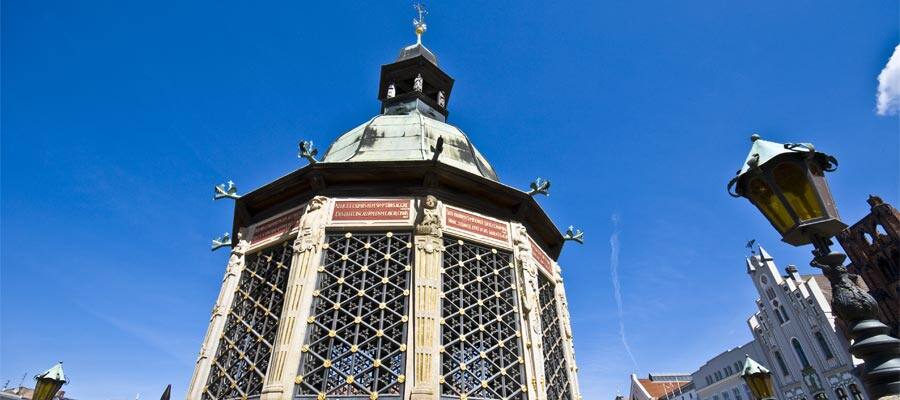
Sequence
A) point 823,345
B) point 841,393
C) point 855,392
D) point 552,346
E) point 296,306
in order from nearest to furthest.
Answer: point 296,306, point 552,346, point 855,392, point 841,393, point 823,345

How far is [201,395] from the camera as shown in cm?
902

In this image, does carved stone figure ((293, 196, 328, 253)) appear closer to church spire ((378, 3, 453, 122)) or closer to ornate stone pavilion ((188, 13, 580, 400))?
ornate stone pavilion ((188, 13, 580, 400))

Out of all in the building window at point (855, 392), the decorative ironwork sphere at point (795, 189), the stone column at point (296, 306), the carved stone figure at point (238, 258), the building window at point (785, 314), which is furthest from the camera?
the building window at point (785, 314)

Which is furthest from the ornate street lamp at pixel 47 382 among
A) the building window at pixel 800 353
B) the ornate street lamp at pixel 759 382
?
the building window at pixel 800 353

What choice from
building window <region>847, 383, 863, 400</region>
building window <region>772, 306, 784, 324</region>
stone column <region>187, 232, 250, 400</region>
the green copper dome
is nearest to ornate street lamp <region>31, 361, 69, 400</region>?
stone column <region>187, 232, 250, 400</region>

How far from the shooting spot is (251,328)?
9469mm

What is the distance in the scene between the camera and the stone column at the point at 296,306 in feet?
26.1

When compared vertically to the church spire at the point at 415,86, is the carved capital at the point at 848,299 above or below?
below

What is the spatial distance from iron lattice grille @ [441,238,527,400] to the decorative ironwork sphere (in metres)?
6.03

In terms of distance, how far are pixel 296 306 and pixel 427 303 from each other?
2.61 meters

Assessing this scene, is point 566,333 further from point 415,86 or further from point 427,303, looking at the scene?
point 415,86

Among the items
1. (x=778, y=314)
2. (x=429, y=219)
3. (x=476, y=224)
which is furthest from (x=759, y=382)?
(x=778, y=314)

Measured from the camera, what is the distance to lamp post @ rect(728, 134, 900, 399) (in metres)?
3.57

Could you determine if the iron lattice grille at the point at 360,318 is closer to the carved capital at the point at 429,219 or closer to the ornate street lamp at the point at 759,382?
the carved capital at the point at 429,219
